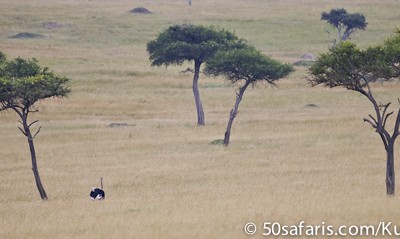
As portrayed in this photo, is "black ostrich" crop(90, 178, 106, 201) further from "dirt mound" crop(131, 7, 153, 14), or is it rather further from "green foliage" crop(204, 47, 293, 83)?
"dirt mound" crop(131, 7, 153, 14)

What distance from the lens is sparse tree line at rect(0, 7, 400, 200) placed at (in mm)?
28938

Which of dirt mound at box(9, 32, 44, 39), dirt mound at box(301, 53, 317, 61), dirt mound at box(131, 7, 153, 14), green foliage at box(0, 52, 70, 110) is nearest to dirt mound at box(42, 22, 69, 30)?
dirt mound at box(9, 32, 44, 39)

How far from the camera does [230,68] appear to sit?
50.3 m

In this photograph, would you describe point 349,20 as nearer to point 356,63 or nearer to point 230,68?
point 230,68

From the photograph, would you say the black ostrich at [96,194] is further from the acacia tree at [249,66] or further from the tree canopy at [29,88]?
the acacia tree at [249,66]

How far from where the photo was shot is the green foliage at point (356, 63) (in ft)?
94.9

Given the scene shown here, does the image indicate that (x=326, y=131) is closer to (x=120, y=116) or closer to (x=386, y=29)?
(x=120, y=116)

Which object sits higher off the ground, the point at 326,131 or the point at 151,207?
the point at 151,207

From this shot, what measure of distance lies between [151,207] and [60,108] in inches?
1377

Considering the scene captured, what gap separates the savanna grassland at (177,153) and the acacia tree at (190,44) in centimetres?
411

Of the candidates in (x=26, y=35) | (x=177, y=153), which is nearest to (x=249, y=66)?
(x=177, y=153)

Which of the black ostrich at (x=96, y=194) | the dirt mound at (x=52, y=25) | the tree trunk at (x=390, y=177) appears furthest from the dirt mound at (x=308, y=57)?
the black ostrich at (x=96, y=194)

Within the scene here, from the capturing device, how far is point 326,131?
153 feet

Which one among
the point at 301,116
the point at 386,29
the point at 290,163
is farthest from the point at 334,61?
the point at 386,29
